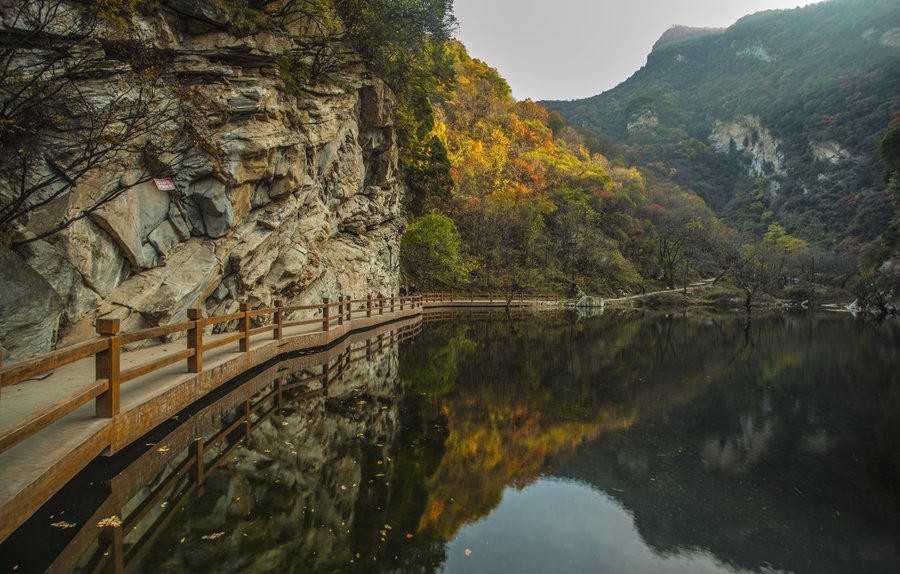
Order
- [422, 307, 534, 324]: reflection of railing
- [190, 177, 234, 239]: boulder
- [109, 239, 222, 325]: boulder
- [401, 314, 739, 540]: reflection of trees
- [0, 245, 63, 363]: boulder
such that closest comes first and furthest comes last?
[401, 314, 739, 540]: reflection of trees < [0, 245, 63, 363]: boulder < [109, 239, 222, 325]: boulder < [190, 177, 234, 239]: boulder < [422, 307, 534, 324]: reflection of railing

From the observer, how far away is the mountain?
3199 inches

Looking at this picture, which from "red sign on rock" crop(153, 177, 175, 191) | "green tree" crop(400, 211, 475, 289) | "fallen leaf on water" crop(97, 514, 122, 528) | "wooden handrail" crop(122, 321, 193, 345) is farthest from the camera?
"green tree" crop(400, 211, 475, 289)

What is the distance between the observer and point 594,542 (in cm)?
437

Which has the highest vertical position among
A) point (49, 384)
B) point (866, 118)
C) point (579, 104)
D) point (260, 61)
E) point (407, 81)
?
point (579, 104)

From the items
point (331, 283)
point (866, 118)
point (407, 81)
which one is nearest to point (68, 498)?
point (331, 283)

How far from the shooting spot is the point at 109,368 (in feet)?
16.0

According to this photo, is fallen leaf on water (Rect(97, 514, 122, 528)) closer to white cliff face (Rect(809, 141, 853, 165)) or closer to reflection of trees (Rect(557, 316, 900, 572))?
reflection of trees (Rect(557, 316, 900, 572))

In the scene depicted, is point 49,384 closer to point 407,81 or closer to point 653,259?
point 407,81

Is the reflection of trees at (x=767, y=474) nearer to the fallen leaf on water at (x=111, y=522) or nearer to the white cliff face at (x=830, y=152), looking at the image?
the fallen leaf on water at (x=111, y=522)

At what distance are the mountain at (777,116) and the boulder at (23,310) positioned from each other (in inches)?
3428

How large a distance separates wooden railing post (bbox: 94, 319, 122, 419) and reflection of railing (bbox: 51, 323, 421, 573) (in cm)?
68

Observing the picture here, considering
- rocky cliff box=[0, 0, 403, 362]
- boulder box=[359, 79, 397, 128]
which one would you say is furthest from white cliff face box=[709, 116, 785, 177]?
rocky cliff box=[0, 0, 403, 362]

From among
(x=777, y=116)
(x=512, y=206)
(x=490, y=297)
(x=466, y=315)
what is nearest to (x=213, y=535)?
(x=466, y=315)

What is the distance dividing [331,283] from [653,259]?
54.2 m
